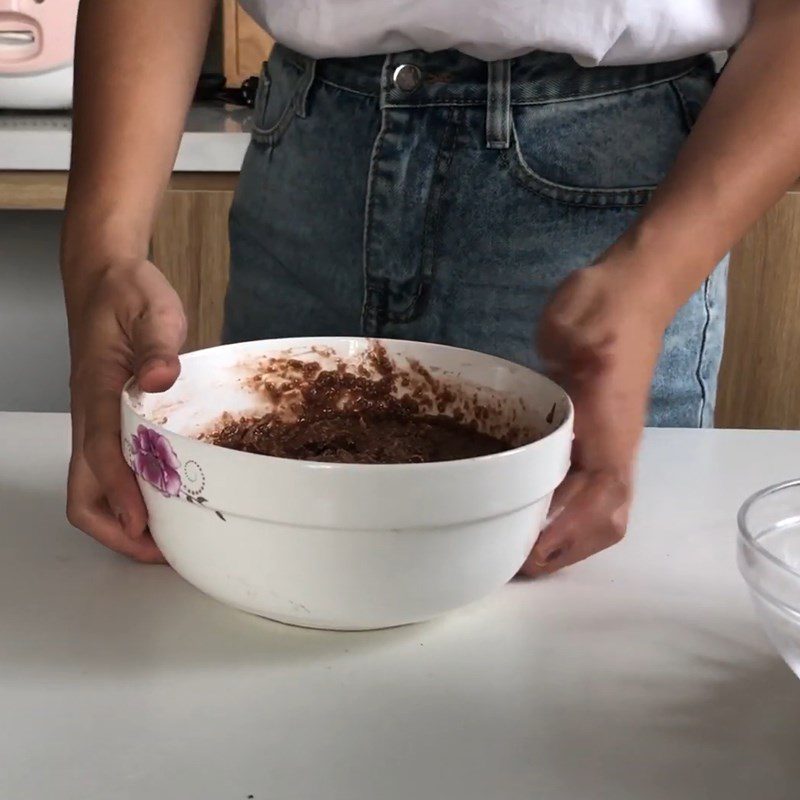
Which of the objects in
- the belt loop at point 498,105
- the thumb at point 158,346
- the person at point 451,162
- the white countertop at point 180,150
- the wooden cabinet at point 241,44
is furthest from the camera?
the wooden cabinet at point 241,44

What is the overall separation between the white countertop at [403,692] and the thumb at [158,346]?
11cm

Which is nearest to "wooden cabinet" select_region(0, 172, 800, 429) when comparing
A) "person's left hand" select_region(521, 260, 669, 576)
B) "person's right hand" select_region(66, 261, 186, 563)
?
"person's right hand" select_region(66, 261, 186, 563)

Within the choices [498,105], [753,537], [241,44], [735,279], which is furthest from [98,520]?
[241,44]

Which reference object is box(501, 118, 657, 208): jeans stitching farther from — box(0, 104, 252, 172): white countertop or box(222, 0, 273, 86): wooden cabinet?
box(222, 0, 273, 86): wooden cabinet

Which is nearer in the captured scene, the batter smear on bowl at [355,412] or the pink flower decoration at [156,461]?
the pink flower decoration at [156,461]

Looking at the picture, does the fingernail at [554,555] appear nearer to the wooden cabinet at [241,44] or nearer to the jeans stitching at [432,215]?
the jeans stitching at [432,215]

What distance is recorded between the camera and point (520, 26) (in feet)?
2.52

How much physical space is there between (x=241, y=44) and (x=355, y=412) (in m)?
1.42

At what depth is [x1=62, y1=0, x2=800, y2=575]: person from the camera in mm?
689

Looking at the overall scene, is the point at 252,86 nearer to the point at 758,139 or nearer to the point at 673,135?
the point at 673,135

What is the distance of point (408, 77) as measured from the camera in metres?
0.83

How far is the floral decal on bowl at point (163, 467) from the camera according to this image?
48 cm

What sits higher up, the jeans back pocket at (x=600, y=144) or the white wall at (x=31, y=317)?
the jeans back pocket at (x=600, y=144)

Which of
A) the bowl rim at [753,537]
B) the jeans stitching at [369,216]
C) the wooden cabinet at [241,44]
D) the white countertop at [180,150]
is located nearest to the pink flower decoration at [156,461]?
the bowl rim at [753,537]
